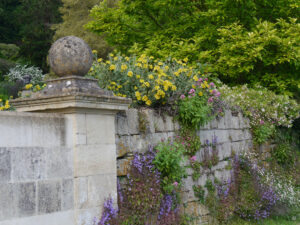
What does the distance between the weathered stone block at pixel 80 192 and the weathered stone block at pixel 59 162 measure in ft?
0.36

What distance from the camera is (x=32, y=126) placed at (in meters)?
3.44

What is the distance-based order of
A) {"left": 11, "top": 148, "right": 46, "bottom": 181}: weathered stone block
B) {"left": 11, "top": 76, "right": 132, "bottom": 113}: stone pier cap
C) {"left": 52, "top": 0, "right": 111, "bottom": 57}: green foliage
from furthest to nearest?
{"left": 52, "top": 0, "right": 111, "bottom": 57}: green foliage < {"left": 11, "top": 76, "right": 132, "bottom": 113}: stone pier cap < {"left": 11, "top": 148, "right": 46, "bottom": 181}: weathered stone block

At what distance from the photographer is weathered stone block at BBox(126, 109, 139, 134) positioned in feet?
15.5

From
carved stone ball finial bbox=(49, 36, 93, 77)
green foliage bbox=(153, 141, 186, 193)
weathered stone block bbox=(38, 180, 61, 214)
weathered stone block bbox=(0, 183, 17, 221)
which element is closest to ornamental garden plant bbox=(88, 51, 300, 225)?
green foliage bbox=(153, 141, 186, 193)

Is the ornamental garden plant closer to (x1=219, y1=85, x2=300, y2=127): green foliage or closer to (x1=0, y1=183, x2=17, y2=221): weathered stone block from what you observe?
(x1=219, y1=85, x2=300, y2=127): green foliage

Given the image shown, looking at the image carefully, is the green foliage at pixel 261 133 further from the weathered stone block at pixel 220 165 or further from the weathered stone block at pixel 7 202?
the weathered stone block at pixel 7 202

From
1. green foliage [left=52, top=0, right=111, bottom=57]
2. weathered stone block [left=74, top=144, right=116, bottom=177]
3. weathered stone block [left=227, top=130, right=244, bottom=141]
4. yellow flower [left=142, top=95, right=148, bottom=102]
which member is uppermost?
green foliage [left=52, top=0, right=111, bottom=57]

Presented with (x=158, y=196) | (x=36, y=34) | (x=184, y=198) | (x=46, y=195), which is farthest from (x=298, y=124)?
(x=36, y=34)

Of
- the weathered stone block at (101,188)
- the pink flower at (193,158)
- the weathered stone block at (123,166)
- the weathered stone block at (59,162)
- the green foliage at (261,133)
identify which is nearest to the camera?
the weathered stone block at (59,162)

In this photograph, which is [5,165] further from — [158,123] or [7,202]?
[158,123]

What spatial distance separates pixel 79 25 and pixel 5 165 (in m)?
18.2

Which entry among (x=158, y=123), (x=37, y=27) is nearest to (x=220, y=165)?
(x=158, y=123)

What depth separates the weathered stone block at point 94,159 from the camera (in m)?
3.71

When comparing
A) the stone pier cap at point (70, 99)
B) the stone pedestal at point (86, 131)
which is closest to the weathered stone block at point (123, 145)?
the stone pedestal at point (86, 131)
